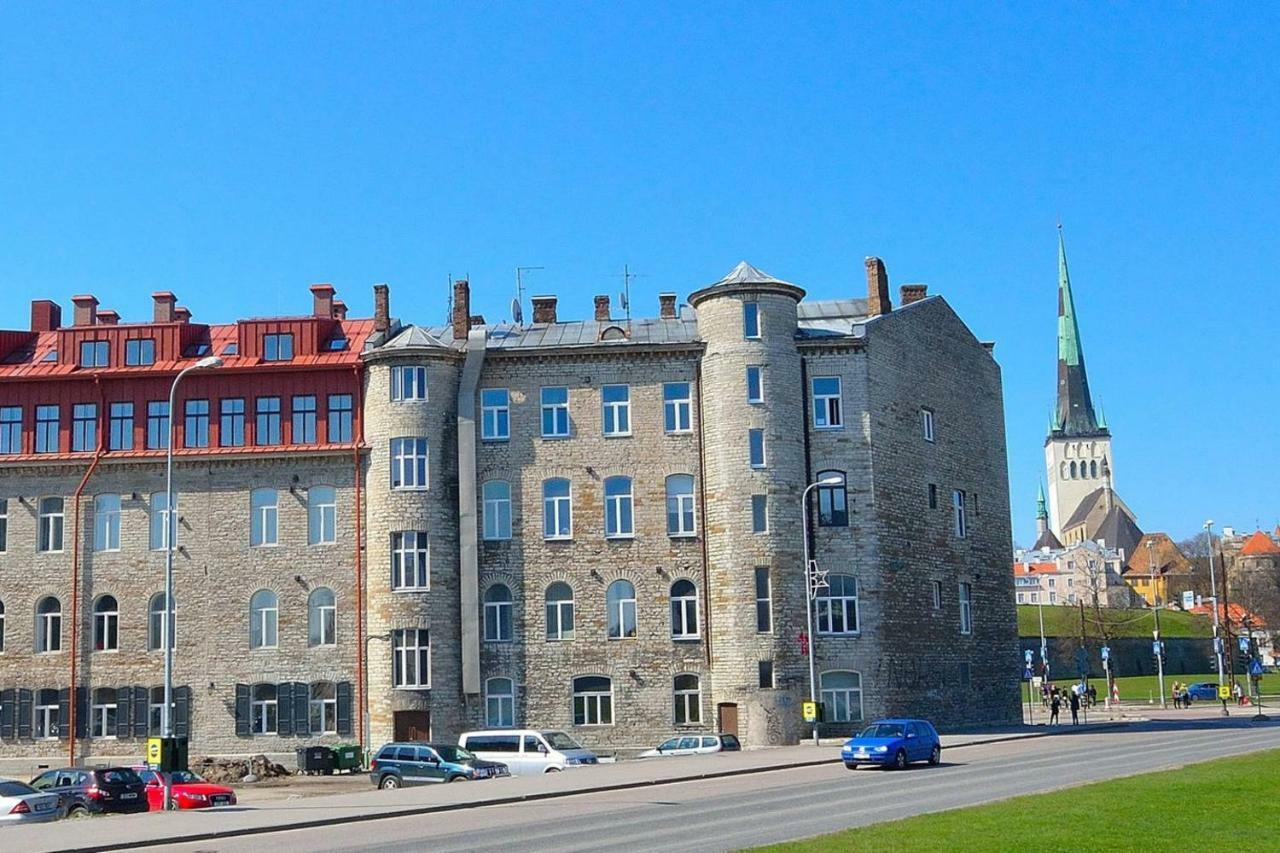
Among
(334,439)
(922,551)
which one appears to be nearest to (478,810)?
(334,439)

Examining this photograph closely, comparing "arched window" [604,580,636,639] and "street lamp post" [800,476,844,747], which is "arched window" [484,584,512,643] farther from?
"street lamp post" [800,476,844,747]

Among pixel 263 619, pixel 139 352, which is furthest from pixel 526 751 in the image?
pixel 139 352

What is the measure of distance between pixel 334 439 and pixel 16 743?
55.0 feet

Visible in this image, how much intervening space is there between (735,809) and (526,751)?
50.2ft

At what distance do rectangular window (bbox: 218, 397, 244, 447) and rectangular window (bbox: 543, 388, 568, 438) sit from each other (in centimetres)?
1194

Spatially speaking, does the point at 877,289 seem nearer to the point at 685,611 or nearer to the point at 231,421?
the point at 685,611

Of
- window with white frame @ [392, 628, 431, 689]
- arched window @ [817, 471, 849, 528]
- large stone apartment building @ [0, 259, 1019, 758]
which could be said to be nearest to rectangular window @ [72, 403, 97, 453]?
large stone apartment building @ [0, 259, 1019, 758]

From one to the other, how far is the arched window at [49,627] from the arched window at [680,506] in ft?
79.1

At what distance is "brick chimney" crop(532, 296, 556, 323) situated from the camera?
5869 centimetres

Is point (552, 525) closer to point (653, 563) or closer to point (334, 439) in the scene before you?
point (653, 563)

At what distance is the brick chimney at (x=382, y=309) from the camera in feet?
187

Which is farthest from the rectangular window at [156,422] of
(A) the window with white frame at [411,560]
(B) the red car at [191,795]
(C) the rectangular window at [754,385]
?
(C) the rectangular window at [754,385]

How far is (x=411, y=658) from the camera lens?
5181 centimetres

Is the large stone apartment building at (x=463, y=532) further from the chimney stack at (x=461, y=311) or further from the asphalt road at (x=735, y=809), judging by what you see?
the asphalt road at (x=735, y=809)
